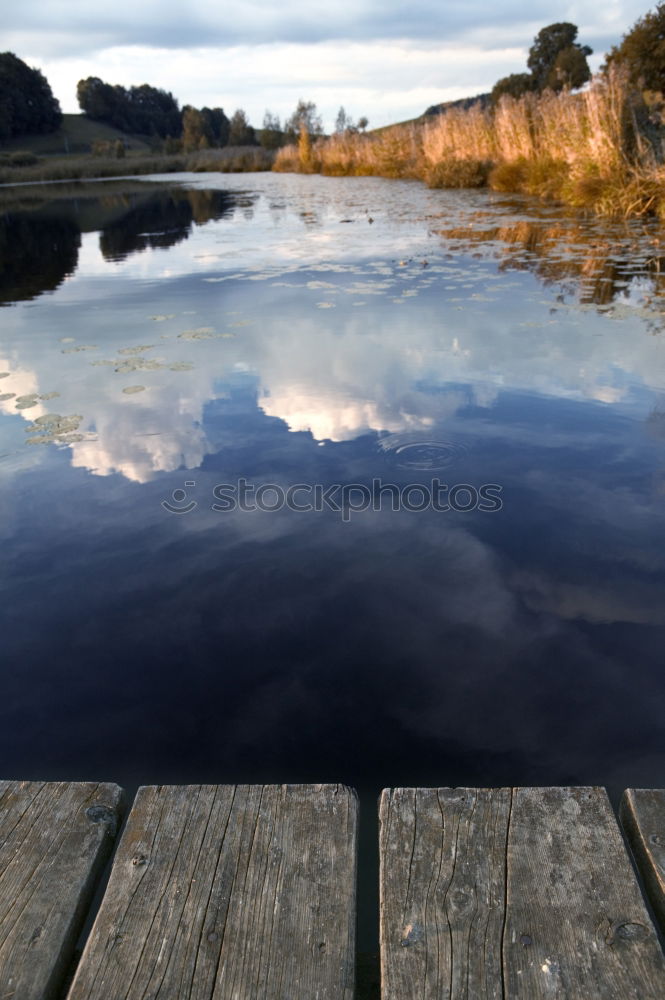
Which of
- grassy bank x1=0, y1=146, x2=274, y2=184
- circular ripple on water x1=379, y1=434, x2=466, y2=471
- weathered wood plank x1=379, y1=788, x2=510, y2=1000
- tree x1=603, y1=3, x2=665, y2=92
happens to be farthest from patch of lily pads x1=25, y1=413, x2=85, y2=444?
grassy bank x1=0, y1=146, x2=274, y2=184

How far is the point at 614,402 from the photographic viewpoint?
4.21m

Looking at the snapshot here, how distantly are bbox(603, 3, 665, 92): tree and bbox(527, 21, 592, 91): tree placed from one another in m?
22.4

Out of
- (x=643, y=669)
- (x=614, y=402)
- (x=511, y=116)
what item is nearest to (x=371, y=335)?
(x=614, y=402)

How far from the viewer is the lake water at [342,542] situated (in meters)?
1.99

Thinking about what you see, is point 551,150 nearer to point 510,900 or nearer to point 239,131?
point 510,900

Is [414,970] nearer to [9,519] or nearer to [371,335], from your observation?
[9,519]

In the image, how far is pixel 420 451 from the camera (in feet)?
12.2

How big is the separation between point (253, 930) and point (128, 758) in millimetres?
819

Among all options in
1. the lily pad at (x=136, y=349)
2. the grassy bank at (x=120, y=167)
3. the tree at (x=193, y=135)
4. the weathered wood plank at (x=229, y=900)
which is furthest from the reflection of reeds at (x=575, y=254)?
the tree at (x=193, y=135)

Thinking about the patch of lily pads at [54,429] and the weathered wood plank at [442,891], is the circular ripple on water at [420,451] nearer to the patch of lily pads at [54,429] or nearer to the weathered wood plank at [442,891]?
the patch of lily pads at [54,429]

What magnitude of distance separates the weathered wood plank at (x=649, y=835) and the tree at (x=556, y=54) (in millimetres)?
46457

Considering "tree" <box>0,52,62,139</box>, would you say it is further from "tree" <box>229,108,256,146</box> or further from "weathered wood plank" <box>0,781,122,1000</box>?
"weathered wood plank" <box>0,781,122,1000</box>

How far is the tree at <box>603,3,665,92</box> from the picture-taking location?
19.2 metres

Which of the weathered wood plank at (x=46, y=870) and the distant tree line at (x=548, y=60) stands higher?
the distant tree line at (x=548, y=60)
